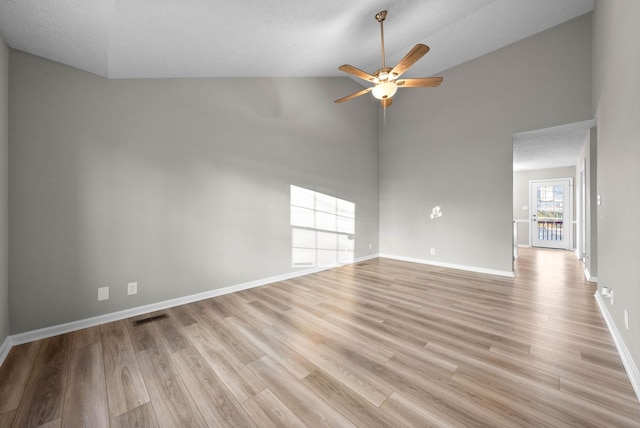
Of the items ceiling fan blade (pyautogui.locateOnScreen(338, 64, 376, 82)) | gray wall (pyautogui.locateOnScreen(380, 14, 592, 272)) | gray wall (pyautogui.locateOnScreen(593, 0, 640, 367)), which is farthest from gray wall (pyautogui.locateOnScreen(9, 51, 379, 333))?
gray wall (pyautogui.locateOnScreen(593, 0, 640, 367))

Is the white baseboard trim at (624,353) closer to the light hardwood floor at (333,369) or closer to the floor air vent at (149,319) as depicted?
the light hardwood floor at (333,369)

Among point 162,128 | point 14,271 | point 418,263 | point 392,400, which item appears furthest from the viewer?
point 418,263

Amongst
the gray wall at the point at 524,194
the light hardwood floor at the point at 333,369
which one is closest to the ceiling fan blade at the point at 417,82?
the light hardwood floor at the point at 333,369

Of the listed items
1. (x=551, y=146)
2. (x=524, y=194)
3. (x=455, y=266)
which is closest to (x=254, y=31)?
(x=455, y=266)

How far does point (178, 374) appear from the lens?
5.92 ft

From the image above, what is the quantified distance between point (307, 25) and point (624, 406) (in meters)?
3.83

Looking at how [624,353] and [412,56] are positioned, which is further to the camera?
[412,56]

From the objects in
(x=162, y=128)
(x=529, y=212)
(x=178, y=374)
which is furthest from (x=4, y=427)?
(x=529, y=212)

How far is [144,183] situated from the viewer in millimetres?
2848

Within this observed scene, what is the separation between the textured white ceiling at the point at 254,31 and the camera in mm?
1965

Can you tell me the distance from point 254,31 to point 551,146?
6.05m

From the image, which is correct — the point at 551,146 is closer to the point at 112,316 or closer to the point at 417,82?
the point at 417,82

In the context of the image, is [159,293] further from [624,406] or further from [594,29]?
[594,29]

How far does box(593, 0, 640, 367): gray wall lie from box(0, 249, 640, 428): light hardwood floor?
45cm
